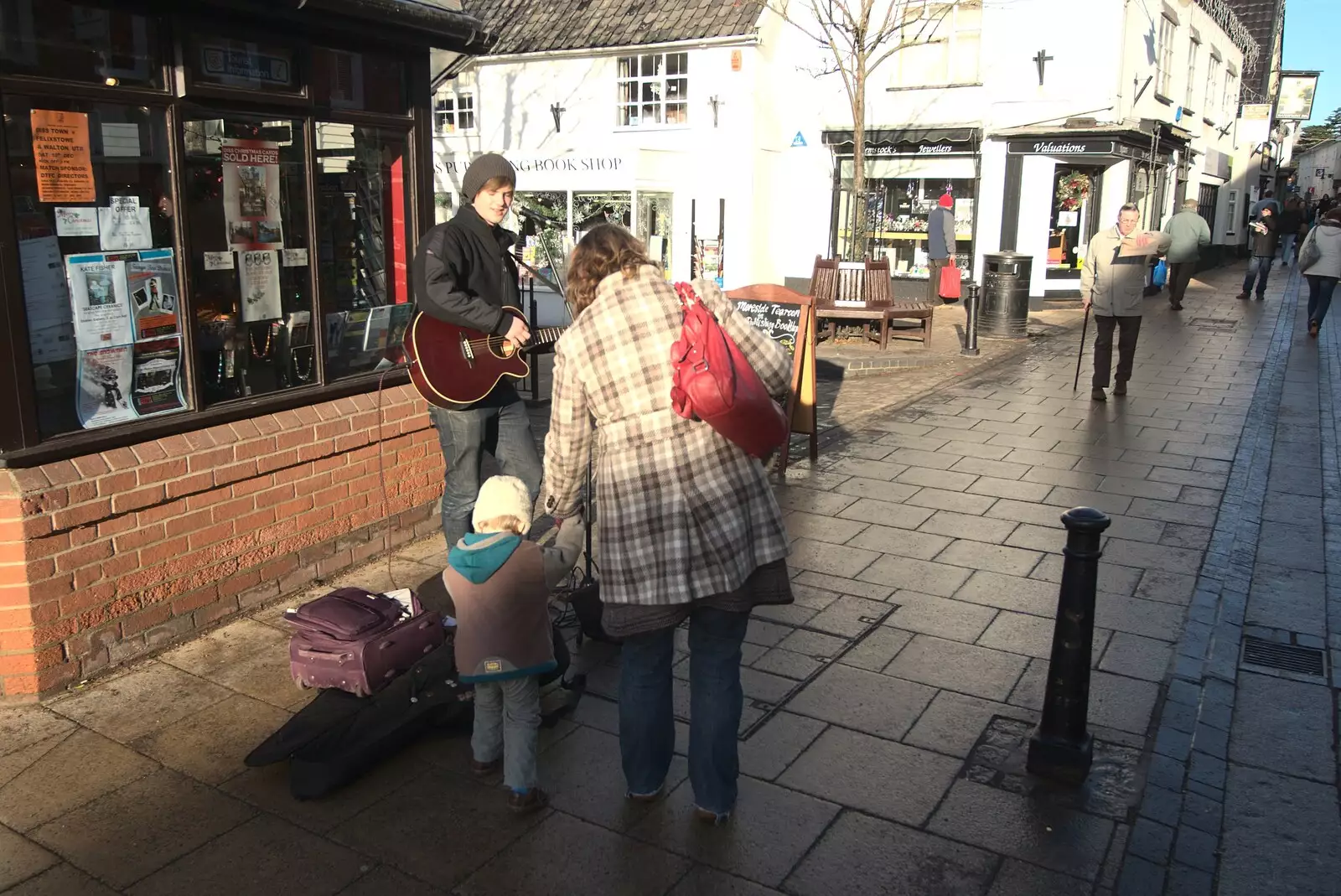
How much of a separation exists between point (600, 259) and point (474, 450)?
1.99 metres

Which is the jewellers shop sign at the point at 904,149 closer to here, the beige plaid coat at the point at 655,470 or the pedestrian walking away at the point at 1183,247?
the pedestrian walking away at the point at 1183,247

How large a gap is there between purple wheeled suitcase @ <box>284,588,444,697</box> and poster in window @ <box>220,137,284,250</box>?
75.4 inches

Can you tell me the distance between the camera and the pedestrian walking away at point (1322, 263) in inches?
→ 554

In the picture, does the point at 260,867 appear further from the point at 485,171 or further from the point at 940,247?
the point at 940,247

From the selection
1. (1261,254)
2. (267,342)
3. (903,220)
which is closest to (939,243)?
(903,220)

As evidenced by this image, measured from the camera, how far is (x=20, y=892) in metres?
2.96

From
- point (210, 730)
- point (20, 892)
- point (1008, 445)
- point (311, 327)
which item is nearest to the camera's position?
point (20, 892)

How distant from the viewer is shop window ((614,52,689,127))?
21.4m

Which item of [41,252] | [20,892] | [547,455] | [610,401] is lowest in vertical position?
[20,892]

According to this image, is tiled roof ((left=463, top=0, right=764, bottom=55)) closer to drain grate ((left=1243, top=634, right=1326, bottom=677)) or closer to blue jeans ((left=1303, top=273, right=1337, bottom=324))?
blue jeans ((left=1303, top=273, right=1337, bottom=324))

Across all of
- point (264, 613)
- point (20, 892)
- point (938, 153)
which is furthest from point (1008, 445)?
point (938, 153)

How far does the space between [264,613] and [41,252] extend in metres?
1.83

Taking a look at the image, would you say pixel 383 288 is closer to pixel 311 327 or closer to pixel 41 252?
pixel 311 327

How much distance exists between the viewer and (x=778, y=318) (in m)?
8.10
